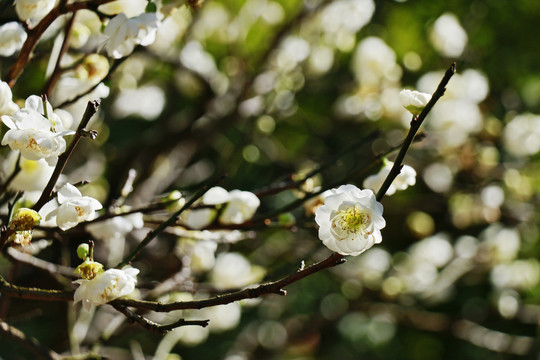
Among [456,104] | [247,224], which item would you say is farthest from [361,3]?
[247,224]

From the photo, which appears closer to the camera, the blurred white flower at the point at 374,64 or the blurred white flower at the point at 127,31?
the blurred white flower at the point at 127,31

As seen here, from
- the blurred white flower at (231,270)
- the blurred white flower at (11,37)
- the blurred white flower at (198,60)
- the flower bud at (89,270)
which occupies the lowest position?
the blurred white flower at (231,270)

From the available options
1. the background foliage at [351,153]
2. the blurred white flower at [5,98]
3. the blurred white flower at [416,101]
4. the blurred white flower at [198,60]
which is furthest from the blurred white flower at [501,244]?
the blurred white flower at [5,98]

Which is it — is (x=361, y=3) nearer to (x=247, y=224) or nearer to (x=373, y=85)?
(x=373, y=85)

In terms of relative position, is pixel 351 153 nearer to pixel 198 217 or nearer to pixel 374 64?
pixel 374 64

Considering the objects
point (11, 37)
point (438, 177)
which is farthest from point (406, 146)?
point (438, 177)

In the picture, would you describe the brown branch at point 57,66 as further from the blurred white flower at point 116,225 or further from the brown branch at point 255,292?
the brown branch at point 255,292

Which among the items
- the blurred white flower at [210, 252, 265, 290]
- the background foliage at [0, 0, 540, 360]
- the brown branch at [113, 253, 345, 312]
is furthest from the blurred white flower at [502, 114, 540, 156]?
the brown branch at [113, 253, 345, 312]
